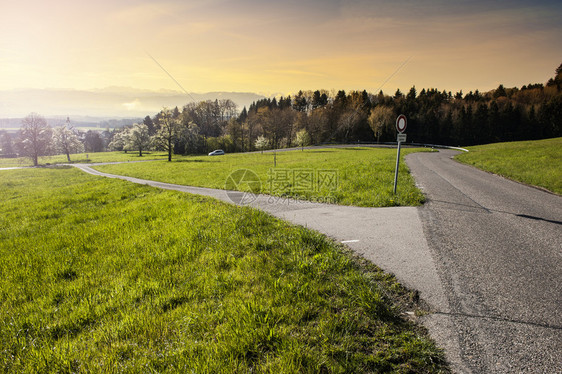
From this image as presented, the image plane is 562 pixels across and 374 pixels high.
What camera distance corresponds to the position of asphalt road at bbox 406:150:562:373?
2902mm

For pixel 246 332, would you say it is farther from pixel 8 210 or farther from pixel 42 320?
pixel 8 210

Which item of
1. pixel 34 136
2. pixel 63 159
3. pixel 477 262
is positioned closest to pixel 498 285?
pixel 477 262

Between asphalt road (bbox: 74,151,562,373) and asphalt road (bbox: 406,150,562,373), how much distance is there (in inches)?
0.5

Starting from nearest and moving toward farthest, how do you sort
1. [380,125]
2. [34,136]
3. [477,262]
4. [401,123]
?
[477,262]
[401,123]
[34,136]
[380,125]

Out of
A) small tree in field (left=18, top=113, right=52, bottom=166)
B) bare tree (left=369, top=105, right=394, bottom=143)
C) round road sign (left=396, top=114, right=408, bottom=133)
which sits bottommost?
round road sign (left=396, top=114, right=408, bottom=133)

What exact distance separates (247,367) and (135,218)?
799 cm

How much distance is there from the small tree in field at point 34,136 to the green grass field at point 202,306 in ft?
173

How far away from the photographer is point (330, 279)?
15.0ft

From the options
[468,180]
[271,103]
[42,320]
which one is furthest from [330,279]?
[271,103]

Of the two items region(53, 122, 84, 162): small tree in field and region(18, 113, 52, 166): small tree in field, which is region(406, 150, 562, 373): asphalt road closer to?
region(18, 113, 52, 166): small tree in field

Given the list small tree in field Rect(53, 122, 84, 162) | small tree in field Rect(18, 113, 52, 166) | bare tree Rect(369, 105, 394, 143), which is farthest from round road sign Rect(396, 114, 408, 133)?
small tree in field Rect(53, 122, 84, 162)

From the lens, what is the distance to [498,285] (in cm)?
419

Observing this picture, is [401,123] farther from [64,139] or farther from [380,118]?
[64,139]

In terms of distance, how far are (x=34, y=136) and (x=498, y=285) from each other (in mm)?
63915
